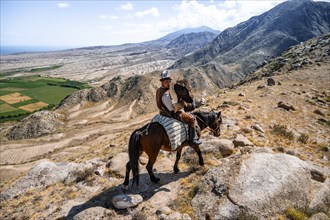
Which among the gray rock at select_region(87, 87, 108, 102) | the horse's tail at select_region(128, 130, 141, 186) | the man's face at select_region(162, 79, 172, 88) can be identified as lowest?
the gray rock at select_region(87, 87, 108, 102)

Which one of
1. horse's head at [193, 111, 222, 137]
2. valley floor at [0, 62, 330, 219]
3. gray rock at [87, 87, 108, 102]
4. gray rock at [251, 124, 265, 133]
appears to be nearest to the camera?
valley floor at [0, 62, 330, 219]

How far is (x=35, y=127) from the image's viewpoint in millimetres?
51875

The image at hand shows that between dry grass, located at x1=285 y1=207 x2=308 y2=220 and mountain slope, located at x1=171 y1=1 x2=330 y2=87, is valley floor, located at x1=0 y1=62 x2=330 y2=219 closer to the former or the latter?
dry grass, located at x1=285 y1=207 x2=308 y2=220

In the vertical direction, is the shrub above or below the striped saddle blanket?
below

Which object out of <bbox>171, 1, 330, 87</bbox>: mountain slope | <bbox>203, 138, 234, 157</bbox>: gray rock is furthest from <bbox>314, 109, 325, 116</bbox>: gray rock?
<bbox>171, 1, 330, 87</bbox>: mountain slope

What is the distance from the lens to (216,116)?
998 centimetres

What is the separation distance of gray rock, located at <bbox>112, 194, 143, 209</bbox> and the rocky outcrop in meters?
48.7

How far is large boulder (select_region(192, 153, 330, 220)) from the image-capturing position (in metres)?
6.71

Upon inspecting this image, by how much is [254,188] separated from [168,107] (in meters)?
3.57

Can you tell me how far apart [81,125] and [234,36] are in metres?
135

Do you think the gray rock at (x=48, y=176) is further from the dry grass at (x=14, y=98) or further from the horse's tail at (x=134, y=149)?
the dry grass at (x=14, y=98)

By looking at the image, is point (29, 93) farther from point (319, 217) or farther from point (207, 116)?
point (319, 217)

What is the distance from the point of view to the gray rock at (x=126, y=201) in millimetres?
7691

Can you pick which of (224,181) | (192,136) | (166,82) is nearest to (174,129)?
(192,136)
